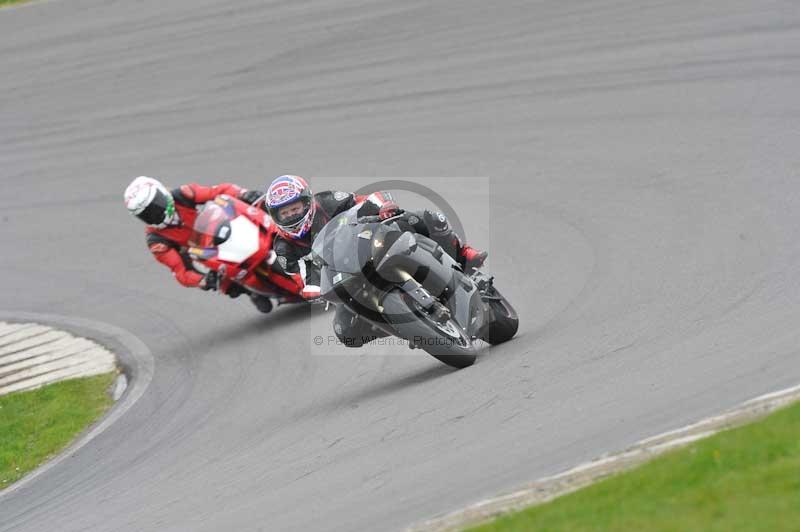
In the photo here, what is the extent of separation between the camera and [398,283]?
29.8ft

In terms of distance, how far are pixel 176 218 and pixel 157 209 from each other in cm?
29

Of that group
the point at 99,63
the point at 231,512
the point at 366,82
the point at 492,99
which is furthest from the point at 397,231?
the point at 99,63

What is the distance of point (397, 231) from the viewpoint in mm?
9164

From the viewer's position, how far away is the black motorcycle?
29.7ft

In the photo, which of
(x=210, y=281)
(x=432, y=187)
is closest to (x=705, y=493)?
(x=210, y=281)

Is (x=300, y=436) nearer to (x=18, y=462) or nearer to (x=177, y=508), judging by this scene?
(x=177, y=508)

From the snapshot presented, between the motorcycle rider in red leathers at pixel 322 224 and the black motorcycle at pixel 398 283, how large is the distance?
197 millimetres

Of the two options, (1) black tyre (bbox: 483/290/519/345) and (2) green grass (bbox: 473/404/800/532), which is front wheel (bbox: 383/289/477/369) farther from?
(2) green grass (bbox: 473/404/800/532)

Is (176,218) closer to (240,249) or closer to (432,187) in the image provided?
(240,249)

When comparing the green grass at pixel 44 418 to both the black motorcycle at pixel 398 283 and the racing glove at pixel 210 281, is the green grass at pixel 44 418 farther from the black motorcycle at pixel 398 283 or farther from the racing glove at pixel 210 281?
→ the black motorcycle at pixel 398 283

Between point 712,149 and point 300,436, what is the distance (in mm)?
6787

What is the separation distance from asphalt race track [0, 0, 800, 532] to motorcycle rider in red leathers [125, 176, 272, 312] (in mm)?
624

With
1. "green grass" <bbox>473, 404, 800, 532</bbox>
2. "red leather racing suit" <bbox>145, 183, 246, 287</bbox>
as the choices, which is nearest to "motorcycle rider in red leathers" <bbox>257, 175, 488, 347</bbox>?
"red leather racing suit" <bbox>145, 183, 246, 287</bbox>

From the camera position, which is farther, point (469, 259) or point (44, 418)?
point (44, 418)
